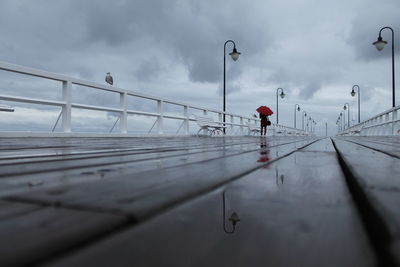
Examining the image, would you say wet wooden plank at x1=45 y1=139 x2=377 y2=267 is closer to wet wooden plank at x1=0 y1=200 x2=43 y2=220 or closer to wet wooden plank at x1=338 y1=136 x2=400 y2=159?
wet wooden plank at x1=0 y1=200 x2=43 y2=220

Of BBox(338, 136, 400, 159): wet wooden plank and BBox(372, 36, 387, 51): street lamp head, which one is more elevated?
BBox(372, 36, 387, 51): street lamp head

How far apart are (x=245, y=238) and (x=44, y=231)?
26 centimetres

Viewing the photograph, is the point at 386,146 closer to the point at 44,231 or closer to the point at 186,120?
the point at 44,231

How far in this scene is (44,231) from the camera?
16.2 inches

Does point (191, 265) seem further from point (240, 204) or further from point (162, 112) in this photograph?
point (162, 112)

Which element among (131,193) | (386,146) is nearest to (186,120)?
(386,146)

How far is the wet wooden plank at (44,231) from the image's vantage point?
1.13 feet

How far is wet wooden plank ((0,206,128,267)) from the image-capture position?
0.35m

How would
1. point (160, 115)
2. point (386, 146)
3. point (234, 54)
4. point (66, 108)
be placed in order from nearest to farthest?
point (386, 146), point (66, 108), point (160, 115), point (234, 54)

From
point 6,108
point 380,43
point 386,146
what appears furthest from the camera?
A: point 380,43

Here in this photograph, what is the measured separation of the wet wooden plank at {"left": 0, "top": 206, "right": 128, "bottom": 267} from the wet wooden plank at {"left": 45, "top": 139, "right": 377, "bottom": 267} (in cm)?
3

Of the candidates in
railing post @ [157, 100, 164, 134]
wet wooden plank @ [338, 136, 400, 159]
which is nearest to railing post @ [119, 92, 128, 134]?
railing post @ [157, 100, 164, 134]

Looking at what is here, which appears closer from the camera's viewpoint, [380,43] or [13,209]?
[13,209]

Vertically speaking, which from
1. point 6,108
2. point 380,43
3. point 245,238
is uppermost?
point 380,43
